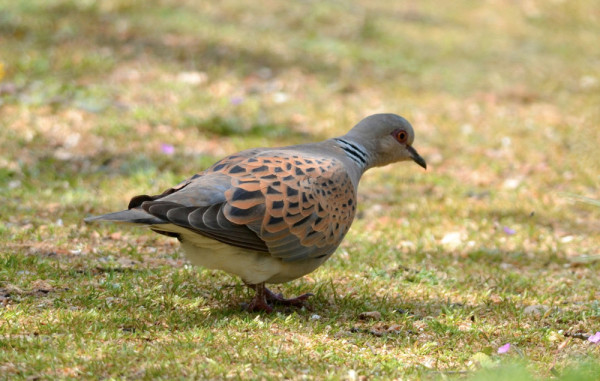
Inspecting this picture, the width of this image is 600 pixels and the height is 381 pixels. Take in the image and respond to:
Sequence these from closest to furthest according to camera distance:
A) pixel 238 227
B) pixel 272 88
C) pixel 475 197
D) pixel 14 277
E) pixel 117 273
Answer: pixel 238 227 → pixel 14 277 → pixel 117 273 → pixel 475 197 → pixel 272 88

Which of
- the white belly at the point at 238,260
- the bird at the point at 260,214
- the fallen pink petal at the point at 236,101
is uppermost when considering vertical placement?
the bird at the point at 260,214

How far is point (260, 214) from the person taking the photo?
4.51m

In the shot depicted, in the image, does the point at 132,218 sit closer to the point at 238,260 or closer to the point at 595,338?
the point at 238,260

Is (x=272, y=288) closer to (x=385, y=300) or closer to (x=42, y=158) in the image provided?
(x=385, y=300)

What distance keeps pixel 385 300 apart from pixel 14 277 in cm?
224

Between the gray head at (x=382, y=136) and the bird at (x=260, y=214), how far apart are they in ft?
2.17

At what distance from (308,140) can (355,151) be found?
3.62m

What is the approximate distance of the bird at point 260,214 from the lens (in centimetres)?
430

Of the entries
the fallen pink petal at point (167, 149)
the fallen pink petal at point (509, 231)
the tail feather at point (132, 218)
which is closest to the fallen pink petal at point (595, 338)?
the tail feather at point (132, 218)

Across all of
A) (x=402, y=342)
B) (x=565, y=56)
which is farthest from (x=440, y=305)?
(x=565, y=56)

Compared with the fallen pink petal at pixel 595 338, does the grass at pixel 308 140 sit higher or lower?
lower

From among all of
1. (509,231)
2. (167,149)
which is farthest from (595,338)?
(167,149)

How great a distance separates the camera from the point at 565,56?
14023 millimetres

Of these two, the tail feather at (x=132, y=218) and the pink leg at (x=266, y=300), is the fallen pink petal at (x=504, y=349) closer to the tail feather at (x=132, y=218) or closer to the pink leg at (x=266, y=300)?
the pink leg at (x=266, y=300)
